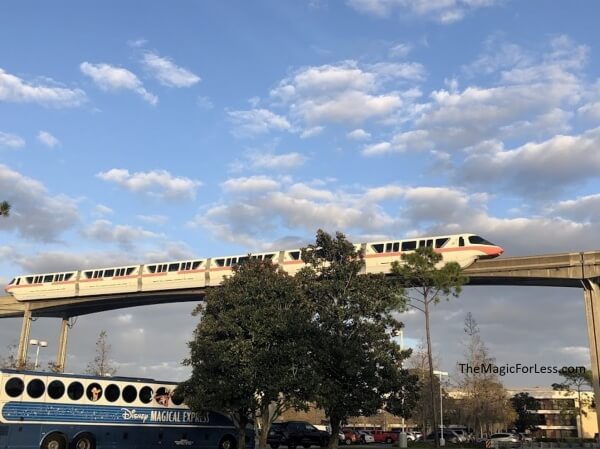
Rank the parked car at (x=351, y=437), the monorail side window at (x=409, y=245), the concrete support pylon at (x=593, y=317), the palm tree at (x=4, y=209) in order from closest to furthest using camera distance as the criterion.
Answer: the palm tree at (x=4, y=209) → the concrete support pylon at (x=593, y=317) → the monorail side window at (x=409, y=245) → the parked car at (x=351, y=437)

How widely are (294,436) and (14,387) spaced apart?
20352 millimetres

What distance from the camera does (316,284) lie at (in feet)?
93.5

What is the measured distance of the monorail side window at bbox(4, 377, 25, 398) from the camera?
22.3m

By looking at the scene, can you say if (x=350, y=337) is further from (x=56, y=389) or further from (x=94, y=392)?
(x=56, y=389)

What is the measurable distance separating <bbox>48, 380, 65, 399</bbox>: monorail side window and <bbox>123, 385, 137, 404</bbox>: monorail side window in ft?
9.70

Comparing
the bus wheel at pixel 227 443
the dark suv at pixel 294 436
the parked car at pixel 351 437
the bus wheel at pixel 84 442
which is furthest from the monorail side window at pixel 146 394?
the parked car at pixel 351 437

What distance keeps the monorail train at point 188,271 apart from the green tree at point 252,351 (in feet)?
62.8

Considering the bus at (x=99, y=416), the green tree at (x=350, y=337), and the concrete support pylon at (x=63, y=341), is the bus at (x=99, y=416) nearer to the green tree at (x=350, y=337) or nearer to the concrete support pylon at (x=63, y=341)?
the green tree at (x=350, y=337)

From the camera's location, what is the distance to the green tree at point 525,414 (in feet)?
367

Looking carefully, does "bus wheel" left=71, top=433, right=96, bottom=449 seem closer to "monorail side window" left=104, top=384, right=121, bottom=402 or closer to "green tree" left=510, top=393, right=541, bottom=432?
"monorail side window" left=104, top=384, right=121, bottom=402

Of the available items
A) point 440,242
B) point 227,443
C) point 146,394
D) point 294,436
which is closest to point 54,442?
point 146,394

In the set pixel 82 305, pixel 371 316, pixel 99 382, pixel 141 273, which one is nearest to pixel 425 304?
pixel 371 316

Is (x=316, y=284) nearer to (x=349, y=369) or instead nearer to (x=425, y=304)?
(x=349, y=369)

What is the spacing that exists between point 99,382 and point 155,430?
12.0 feet
